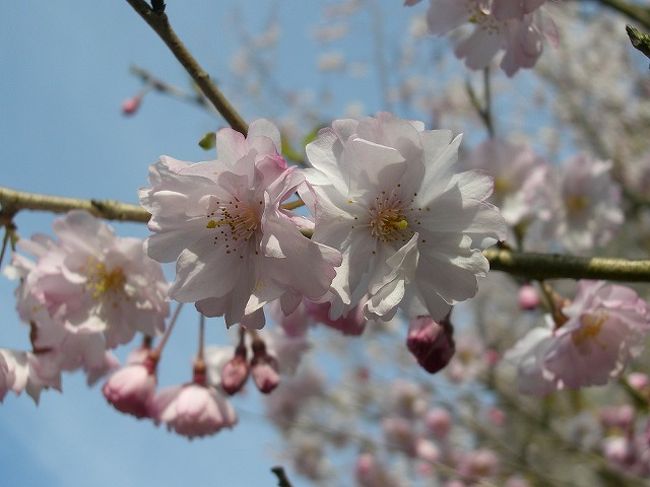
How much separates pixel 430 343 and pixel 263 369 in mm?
486

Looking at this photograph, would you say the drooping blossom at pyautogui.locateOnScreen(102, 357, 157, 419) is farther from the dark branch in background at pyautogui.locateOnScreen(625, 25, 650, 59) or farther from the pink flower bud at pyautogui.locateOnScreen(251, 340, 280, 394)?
the dark branch in background at pyautogui.locateOnScreen(625, 25, 650, 59)

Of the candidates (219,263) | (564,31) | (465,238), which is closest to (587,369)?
(465,238)

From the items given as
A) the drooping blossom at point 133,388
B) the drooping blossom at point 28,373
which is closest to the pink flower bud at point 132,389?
the drooping blossom at point 133,388

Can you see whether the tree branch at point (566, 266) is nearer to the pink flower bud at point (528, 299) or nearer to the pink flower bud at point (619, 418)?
the pink flower bud at point (528, 299)

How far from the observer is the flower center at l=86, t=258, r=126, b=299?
1.56 metres

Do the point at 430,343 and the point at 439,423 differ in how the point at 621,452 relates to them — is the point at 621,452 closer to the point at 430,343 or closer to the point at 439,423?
the point at 439,423

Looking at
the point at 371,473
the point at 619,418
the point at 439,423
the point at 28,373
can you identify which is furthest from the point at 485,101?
the point at 371,473

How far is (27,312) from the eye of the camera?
152cm

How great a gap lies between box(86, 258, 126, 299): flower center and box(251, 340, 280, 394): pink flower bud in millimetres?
361

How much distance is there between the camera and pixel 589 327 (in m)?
1.56

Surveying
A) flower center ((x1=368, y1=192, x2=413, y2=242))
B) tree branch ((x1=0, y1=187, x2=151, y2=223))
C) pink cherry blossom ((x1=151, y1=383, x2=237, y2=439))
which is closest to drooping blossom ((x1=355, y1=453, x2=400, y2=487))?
pink cherry blossom ((x1=151, y1=383, x2=237, y2=439))

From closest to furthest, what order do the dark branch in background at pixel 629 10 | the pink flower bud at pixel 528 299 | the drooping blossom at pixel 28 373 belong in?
the drooping blossom at pixel 28 373 < the pink flower bud at pixel 528 299 < the dark branch in background at pixel 629 10

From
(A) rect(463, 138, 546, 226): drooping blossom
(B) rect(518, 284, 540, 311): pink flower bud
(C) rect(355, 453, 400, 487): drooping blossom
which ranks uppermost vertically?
(B) rect(518, 284, 540, 311): pink flower bud

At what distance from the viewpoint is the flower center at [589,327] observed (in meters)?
1.54
